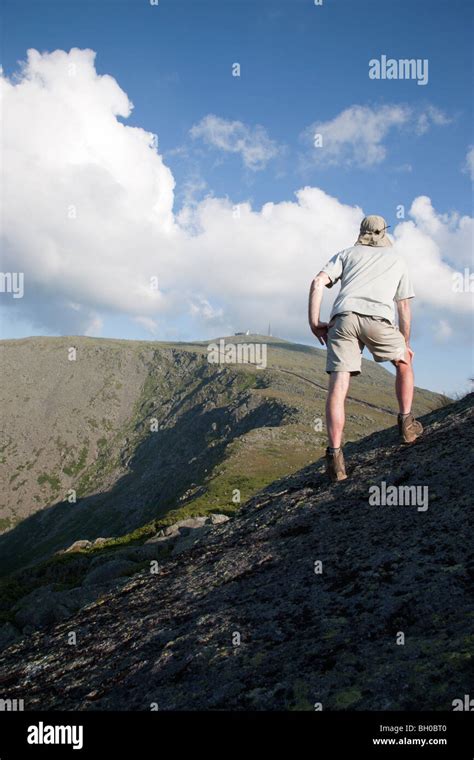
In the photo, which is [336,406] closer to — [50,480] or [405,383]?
[405,383]

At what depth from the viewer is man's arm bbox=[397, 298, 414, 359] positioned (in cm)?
891

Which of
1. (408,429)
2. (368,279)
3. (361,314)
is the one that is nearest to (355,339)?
(361,314)

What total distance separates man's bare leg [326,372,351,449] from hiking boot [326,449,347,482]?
62cm

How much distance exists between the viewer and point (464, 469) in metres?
7.54

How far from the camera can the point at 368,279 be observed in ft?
27.6

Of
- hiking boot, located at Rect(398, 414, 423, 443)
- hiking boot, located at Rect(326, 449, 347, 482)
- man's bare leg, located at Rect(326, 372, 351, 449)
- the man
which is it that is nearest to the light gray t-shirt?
the man

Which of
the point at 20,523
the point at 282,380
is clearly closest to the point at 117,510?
the point at 20,523

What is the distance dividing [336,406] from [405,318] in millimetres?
2311

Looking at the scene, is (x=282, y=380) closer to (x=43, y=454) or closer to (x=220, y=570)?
(x=43, y=454)

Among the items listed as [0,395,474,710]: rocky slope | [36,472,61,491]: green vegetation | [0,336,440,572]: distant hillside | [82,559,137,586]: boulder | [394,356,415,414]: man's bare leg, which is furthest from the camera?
[36,472,61,491]: green vegetation

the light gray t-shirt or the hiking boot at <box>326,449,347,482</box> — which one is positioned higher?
the light gray t-shirt

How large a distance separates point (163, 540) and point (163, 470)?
11213 cm

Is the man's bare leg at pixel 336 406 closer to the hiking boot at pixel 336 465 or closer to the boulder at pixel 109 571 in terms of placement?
the hiking boot at pixel 336 465

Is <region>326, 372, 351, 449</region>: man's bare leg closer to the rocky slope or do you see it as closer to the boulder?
the rocky slope
